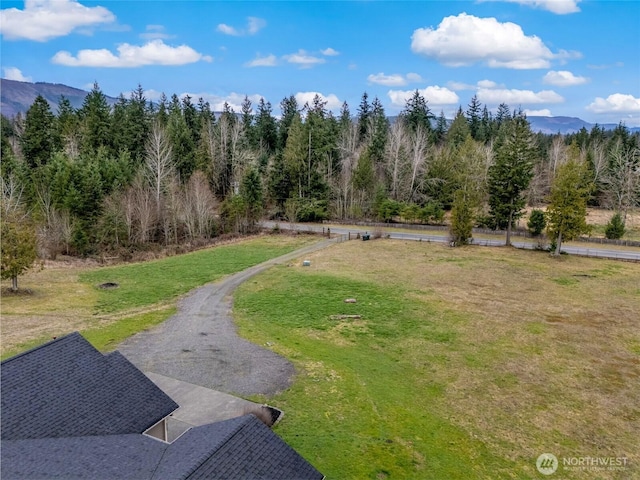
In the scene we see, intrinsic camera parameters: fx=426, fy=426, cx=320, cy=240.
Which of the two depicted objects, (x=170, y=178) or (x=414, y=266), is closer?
(x=414, y=266)

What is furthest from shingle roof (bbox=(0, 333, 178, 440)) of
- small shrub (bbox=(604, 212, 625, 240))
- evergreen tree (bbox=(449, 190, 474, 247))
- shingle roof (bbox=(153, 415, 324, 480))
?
small shrub (bbox=(604, 212, 625, 240))

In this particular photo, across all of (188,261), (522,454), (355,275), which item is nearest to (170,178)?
(188,261)

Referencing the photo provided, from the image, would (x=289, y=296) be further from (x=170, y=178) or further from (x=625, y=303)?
(x=170, y=178)

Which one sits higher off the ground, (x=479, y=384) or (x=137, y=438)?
(x=137, y=438)

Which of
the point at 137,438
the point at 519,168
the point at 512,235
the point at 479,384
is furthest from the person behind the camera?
the point at 512,235

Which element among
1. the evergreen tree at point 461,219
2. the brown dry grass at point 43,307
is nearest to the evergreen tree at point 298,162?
the evergreen tree at point 461,219

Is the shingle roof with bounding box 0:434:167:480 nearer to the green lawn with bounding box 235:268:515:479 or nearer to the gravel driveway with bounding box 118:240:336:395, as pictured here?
the green lawn with bounding box 235:268:515:479
